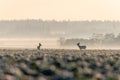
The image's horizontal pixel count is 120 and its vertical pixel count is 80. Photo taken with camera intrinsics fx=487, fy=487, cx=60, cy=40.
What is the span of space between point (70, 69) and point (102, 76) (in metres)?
1.56

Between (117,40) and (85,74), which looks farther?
(117,40)

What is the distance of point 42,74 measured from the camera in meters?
11.0

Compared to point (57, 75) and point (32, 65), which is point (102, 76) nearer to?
point (57, 75)

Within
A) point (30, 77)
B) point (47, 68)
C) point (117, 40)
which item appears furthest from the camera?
point (117, 40)

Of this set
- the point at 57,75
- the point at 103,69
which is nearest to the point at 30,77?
the point at 57,75

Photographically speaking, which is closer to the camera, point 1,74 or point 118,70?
point 1,74

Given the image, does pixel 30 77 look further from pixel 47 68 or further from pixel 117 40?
pixel 117 40

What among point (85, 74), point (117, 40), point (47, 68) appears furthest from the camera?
point (117, 40)

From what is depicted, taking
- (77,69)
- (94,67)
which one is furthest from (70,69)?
(94,67)

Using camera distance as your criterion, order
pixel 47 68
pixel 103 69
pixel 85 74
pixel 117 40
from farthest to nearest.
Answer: pixel 117 40, pixel 103 69, pixel 47 68, pixel 85 74

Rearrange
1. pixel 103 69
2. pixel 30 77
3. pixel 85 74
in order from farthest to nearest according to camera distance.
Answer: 1. pixel 103 69
2. pixel 85 74
3. pixel 30 77

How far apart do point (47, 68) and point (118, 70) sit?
7.23 ft

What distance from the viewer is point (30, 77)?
1021cm

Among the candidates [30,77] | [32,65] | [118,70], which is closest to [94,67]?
[118,70]
